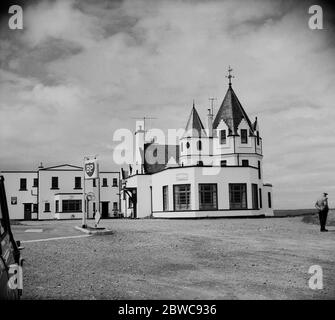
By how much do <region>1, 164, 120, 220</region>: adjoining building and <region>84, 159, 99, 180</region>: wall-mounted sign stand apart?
98.8 feet

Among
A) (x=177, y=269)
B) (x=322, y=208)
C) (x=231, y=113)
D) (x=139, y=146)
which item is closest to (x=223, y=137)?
(x=231, y=113)

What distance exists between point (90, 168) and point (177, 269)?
1092cm

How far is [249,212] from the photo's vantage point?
31641 millimetres

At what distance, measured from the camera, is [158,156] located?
44312 mm

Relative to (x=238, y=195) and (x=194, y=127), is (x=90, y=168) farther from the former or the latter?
(x=194, y=127)

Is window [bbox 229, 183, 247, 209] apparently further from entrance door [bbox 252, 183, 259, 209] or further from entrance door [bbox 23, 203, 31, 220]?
entrance door [bbox 23, 203, 31, 220]

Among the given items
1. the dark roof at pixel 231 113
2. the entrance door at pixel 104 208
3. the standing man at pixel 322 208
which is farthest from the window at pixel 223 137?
the standing man at pixel 322 208

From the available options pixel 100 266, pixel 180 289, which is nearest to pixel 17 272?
pixel 180 289

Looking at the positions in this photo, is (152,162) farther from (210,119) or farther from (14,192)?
Answer: (14,192)

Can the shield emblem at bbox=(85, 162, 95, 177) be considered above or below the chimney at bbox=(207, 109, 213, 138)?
below

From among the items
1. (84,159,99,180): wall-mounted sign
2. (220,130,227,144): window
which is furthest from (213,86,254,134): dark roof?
(84,159,99,180): wall-mounted sign


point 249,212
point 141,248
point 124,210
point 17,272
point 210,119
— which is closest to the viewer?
point 17,272

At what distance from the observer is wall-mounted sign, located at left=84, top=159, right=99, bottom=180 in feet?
57.5
